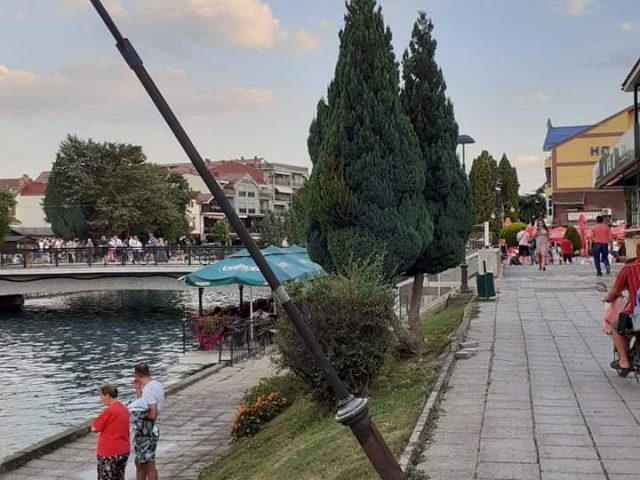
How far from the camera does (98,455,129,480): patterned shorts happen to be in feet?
26.4

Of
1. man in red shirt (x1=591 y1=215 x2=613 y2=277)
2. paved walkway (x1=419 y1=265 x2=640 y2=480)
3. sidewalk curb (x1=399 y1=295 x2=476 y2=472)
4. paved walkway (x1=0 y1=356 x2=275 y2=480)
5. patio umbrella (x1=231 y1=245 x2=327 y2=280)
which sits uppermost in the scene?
man in red shirt (x1=591 y1=215 x2=613 y2=277)

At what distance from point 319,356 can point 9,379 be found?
20.8 meters

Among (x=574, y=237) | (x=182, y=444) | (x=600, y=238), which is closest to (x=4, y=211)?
(x=574, y=237)

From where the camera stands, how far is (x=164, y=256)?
140ft

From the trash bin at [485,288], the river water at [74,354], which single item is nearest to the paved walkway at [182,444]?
the river water at [74,354]

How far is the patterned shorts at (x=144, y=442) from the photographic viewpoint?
828cm

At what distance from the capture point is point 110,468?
8070 millimetres

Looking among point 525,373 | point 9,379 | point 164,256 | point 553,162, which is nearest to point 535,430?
point 525,373

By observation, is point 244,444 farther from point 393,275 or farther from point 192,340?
point 192,340

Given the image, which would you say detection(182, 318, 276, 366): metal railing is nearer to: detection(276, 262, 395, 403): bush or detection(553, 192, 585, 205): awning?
detection(276, 262, 395, 403): bush

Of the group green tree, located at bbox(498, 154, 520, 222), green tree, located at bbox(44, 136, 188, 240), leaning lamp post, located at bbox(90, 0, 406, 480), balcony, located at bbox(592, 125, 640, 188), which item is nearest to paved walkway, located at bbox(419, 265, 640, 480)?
leaning lamp post, located at bbox(90, 0, 406, 480)

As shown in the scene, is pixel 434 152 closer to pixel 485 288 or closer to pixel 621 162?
pixel 485 288

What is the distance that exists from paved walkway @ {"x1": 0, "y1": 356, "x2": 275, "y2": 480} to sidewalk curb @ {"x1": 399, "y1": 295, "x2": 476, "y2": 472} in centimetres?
318

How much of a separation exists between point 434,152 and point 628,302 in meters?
4.00
